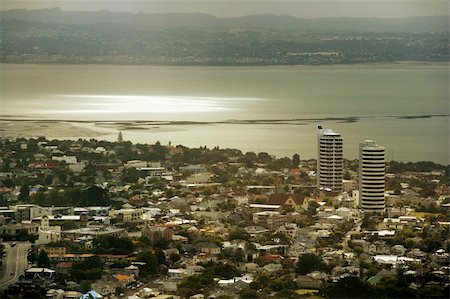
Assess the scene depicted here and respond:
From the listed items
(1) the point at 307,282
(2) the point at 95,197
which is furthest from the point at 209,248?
(2) the point at 95,197

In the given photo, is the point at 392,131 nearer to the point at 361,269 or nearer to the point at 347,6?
the point at 347,6

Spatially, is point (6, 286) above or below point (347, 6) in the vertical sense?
below

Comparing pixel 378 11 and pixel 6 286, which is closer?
pixel 6 286

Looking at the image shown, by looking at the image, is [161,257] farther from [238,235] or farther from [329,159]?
[329,159]

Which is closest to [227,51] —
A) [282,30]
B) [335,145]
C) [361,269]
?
[282,30]

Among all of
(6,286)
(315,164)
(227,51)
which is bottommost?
(6,286)
